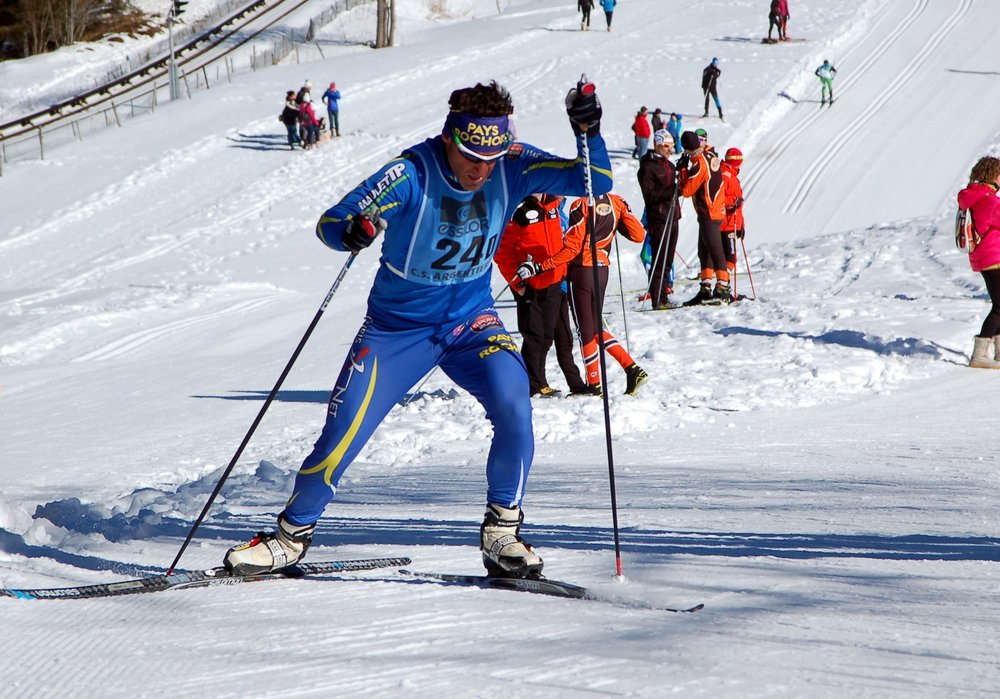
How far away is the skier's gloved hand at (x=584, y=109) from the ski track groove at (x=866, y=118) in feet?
56.3

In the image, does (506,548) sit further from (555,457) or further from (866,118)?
(866,118)

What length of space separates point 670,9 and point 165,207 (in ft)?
75.8

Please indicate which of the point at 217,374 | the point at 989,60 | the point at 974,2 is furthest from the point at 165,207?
the point at 974,2

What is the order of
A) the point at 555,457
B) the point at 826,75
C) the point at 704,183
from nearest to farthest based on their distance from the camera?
the point at 555,457
the point at 704,183
the point at 826,75

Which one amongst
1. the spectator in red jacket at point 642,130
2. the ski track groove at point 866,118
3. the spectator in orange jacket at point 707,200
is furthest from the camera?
the spectator in red jacket at point 642,130

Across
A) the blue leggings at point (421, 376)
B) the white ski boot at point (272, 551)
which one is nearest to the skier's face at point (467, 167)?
the blue leggings at point (421, 376)

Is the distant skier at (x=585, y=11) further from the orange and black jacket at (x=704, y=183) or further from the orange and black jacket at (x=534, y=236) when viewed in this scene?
the orange and black jacket at (x=534, y=236)

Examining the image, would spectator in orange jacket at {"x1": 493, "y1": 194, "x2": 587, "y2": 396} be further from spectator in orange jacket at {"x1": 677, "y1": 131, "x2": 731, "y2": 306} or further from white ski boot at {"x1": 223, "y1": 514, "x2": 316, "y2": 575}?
white ski boot at {"x1": 223, "y1": 514, "x2": 316, "y2": 575}

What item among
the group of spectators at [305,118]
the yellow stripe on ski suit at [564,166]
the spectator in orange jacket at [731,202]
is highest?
the yellow stripe on ski suit at [564,166]

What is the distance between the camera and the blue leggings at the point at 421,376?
397 centimetres

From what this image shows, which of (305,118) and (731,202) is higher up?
(731,202)

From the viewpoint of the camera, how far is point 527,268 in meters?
8.84

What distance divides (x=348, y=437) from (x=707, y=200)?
9.16 m

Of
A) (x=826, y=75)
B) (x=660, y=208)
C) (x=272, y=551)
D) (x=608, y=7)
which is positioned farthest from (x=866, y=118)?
(x=272, y=551)
